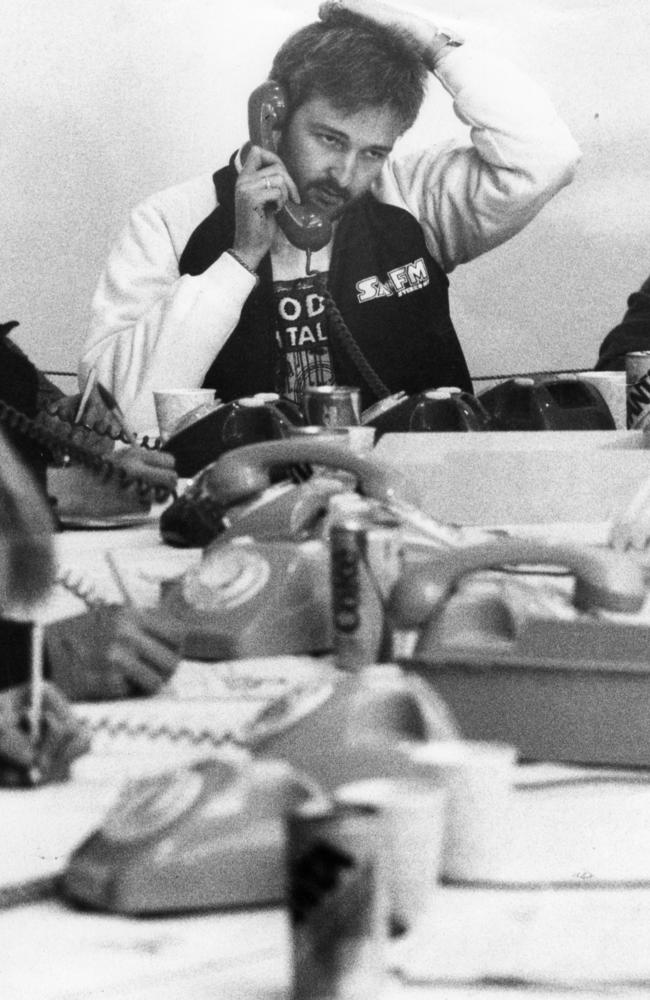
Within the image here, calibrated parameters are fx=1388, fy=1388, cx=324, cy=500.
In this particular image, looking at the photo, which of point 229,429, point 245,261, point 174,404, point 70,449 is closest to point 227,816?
point 70,449

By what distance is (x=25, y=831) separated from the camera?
77 cm

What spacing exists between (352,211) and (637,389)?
1422 millimetres

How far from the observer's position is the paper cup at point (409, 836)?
0.64 m

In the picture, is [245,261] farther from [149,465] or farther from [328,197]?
[149,465]

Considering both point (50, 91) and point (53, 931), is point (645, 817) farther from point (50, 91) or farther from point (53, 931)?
point (50, 91)

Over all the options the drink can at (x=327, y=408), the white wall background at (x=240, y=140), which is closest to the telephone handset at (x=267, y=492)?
the drink can at (x=327, y=408)

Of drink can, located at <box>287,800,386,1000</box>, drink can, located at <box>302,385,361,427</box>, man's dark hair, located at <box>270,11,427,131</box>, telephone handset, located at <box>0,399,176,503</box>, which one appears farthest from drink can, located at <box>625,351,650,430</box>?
drink can, located at <box>287,800,386,1000</box>

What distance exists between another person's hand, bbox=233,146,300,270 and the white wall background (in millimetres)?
133

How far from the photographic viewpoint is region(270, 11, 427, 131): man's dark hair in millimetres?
3438

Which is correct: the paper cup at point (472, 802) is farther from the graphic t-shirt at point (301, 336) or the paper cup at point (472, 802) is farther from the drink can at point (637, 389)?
the graphic t-shirt at point (301, 336)

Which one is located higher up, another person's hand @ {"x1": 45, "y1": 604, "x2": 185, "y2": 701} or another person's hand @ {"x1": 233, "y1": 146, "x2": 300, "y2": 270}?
another person's hand @ {"x1": 233, "y1": 146, "x2": 300, "y2": 270}

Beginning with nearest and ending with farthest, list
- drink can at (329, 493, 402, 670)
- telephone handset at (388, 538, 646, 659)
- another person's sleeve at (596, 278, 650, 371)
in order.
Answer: telephone handset at (388, 538, 646, 659), drink can at (329, 493, 402, 670), another person's sleeve at (596, 278, 650, 371)

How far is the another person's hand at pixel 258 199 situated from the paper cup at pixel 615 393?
1287 mm

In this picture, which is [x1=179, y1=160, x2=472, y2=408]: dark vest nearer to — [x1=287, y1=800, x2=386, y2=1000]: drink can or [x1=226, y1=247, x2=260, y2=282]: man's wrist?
[x1=226, y1=247, x2=260, y2=282]: man's wrist
